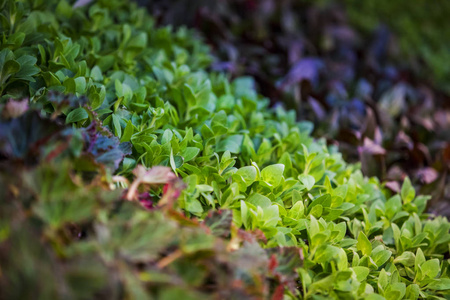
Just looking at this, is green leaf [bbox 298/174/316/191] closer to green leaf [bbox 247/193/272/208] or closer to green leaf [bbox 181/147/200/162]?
green leaf [bbox 247/193/272/208]

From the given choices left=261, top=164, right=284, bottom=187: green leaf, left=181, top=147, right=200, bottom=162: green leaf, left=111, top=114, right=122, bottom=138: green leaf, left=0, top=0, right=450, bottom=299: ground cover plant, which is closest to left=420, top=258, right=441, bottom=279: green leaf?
left=0, top=0, right=450, bottom=299: ground cover plant

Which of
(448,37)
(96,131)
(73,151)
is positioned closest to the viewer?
(73,151)

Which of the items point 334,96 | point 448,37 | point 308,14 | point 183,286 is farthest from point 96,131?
point 448,37

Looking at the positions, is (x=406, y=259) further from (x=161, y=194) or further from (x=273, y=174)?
(x=161, y=194)

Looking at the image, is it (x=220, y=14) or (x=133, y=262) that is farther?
(x=220, y=14)

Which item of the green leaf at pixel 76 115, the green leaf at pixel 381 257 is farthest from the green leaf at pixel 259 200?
the green leaf at pixel 76 115

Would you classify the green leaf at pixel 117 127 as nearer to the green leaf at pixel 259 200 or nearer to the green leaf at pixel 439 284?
the green leaf at pixel 259 200

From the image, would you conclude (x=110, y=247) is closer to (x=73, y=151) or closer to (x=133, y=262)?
(x=133, y=262)
